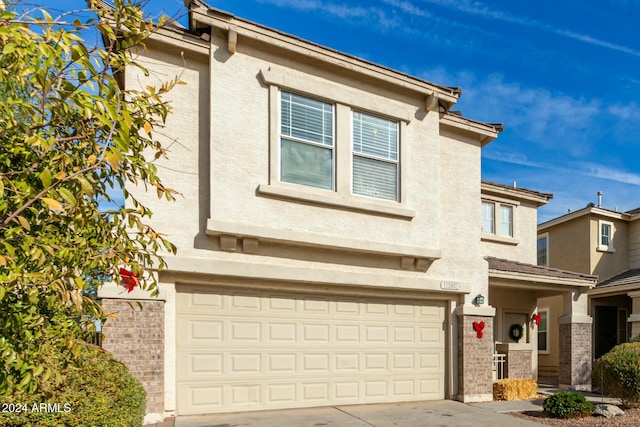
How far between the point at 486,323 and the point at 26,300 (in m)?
10.6

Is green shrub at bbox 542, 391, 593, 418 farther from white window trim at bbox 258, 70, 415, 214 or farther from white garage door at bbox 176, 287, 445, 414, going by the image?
white window trim at bbox 258, 70, 415, 214

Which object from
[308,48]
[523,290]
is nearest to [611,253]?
[523,290]

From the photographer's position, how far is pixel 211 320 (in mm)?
8781

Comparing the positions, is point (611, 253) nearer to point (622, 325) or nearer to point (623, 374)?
point (622, 325)

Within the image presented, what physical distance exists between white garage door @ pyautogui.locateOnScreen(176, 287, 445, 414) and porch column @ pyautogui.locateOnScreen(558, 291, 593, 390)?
511cm

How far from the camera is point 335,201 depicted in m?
9.64

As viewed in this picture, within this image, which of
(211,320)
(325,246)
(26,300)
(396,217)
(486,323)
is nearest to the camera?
(26,300)

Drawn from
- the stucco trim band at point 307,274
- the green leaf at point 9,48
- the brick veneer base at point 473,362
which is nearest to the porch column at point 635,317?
the brick veneer base at point 473,362

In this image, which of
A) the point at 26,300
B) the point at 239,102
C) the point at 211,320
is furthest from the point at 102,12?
the point at 211,320

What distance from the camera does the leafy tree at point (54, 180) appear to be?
2449mm

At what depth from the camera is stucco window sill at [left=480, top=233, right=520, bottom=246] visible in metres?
14.8

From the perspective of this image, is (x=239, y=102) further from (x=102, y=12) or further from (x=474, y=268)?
(x=474, y=268)

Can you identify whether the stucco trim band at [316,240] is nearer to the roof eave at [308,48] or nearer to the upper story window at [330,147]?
the upper story window at [330,147]

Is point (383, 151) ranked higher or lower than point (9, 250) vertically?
higher
